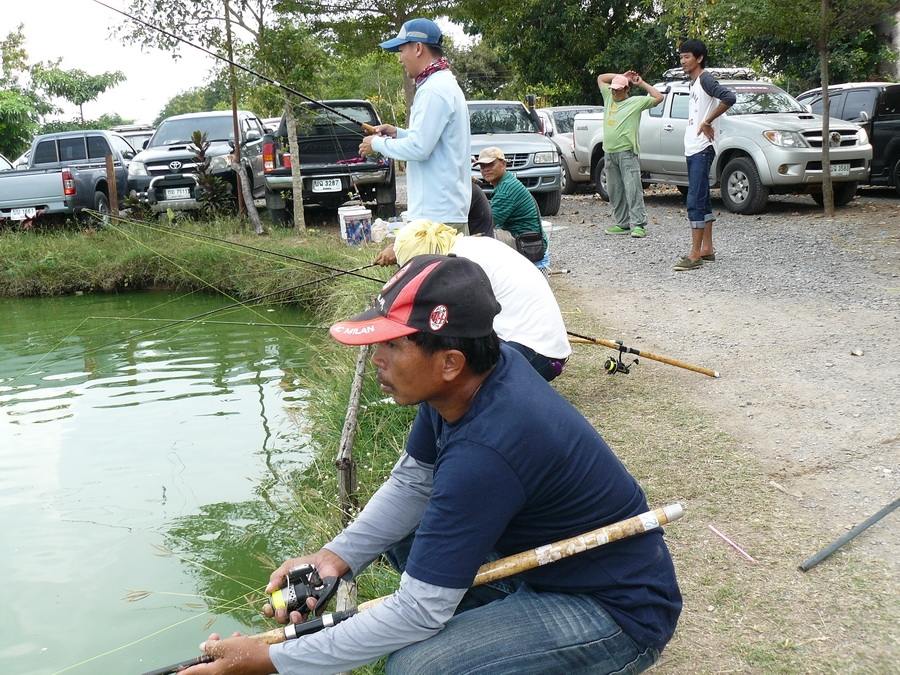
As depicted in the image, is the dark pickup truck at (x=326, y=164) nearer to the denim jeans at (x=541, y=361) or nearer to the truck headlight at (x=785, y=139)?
the truck headlight at (x=785, y=139)

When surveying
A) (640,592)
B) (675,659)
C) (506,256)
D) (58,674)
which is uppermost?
(506,256)

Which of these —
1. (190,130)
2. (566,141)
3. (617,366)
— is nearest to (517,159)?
(566,141)

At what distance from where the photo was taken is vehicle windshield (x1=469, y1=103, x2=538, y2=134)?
554 inches

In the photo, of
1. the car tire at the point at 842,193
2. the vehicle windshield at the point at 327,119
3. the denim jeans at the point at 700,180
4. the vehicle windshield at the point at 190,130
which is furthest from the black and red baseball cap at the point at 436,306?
the vehicle windshield at the point at 190,130

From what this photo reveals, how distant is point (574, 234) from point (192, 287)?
4771 millimetres

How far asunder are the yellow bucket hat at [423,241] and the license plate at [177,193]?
9.64m

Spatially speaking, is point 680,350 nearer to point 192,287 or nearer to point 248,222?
point 192,287

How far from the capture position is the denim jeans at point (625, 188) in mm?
10922

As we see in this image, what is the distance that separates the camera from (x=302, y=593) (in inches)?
107

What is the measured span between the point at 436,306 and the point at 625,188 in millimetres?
9393

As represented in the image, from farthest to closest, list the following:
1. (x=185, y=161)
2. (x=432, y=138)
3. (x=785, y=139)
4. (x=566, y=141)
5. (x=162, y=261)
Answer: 1. (x=566, y=141)
2. (x=185, y=161)
3. (x=785, y=139)
4. (x=162, y=261)
5. (x=432, y=138)

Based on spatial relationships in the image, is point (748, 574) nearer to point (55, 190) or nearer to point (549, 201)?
point (549, 201)

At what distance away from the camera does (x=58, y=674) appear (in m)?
4.00

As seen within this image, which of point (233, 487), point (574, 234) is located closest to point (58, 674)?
point (233, 487)
